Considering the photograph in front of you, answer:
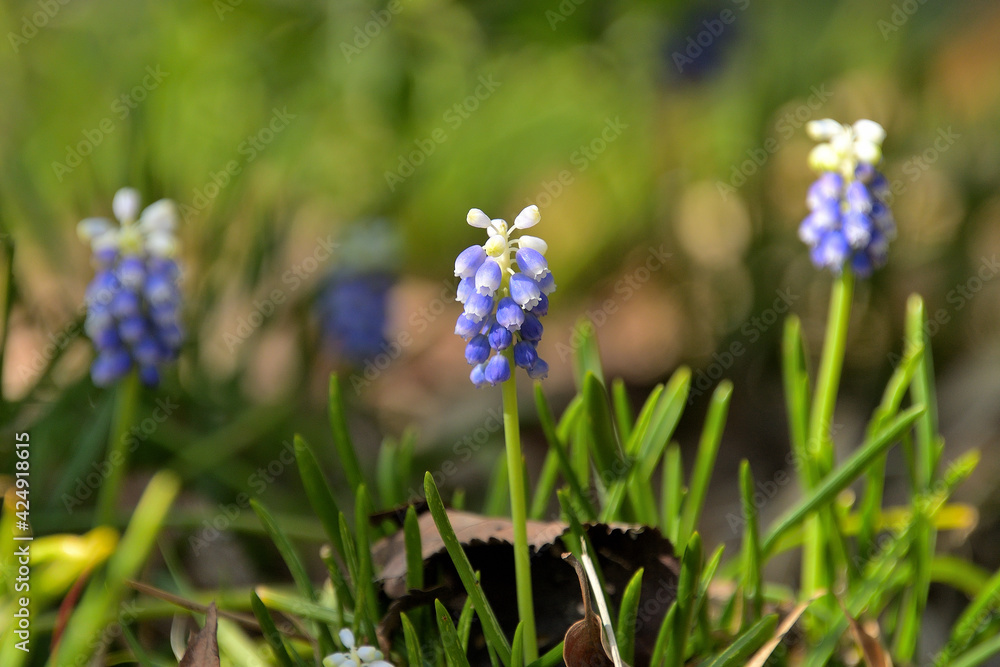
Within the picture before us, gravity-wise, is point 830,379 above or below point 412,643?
above

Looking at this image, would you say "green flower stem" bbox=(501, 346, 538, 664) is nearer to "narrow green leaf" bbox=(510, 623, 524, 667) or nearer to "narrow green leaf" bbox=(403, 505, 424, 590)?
"narrow green leaf" bbox=(510, 623, 524, 667)

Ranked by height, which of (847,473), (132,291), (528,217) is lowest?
(847,473)

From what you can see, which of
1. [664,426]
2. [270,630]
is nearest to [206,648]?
[270,630]

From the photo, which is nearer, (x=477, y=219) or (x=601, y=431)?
(x=477, y=219)

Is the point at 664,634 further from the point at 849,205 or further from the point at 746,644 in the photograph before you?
the point at 849,205

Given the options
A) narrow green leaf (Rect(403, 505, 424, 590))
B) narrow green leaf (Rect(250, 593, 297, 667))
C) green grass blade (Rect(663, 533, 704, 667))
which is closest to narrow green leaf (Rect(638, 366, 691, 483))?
green grass blade (Rect(663, 533, 704, 667))

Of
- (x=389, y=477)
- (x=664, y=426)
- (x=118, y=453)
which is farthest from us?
(x=118, y=453)

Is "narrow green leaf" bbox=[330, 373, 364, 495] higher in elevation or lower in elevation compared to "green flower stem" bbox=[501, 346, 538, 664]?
higher

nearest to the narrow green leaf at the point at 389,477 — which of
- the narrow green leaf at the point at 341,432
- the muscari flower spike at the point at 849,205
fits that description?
the narrow green leaf at the point at 341,432
